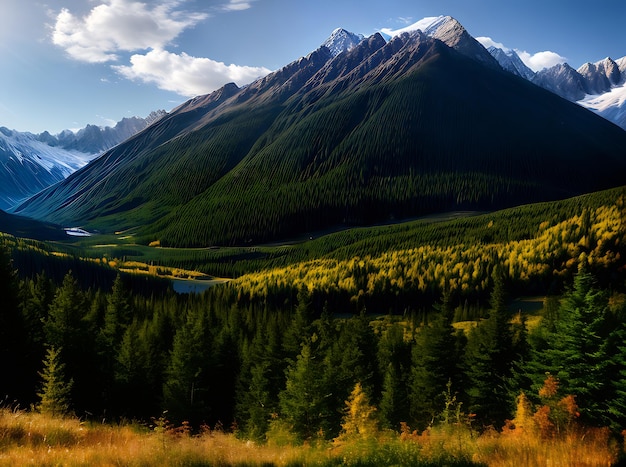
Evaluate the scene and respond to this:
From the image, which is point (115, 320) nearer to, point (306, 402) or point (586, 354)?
point (306, 402)

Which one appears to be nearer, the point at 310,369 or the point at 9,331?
the point at 9,331

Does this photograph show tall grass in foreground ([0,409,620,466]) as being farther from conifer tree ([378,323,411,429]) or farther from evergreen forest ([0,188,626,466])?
conifer tree ([378,323,411,429])

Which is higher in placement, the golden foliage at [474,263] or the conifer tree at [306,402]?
the golden foliage at [474,263]

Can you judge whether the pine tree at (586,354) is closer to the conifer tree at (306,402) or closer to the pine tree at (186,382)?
the conifer tree at (306,402)

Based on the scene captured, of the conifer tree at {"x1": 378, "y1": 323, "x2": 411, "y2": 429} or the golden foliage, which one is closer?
the conifer tree at {"x1": 378, "y1": 323, "x2": 411, "y2": 429}

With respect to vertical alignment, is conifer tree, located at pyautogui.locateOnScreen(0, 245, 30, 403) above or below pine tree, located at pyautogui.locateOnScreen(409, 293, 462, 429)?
above

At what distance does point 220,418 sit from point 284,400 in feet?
81.5

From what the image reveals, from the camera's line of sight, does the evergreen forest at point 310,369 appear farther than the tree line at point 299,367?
No

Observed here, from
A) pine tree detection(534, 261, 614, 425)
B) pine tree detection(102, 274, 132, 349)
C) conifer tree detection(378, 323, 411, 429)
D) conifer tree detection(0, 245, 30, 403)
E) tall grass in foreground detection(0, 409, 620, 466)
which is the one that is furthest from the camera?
pine tree detection(102, 274, 132, 349)

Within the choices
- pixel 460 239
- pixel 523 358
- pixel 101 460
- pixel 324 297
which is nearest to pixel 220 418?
pixel 523 358

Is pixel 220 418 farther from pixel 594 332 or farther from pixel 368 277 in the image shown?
pixel 368 277

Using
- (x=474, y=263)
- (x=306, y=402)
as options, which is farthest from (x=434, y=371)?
(x=474, y=263)

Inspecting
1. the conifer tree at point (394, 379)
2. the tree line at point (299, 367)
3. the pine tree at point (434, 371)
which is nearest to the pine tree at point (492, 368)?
the tree line at point (299, 367)

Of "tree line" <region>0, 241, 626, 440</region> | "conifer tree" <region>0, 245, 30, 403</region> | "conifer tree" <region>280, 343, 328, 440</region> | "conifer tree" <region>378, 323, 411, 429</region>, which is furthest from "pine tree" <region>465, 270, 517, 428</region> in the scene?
"conifer tree" <region>0, 245, 30, 403</region>
